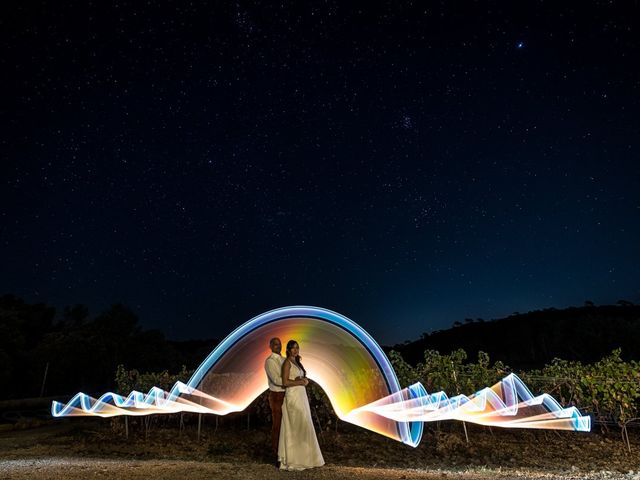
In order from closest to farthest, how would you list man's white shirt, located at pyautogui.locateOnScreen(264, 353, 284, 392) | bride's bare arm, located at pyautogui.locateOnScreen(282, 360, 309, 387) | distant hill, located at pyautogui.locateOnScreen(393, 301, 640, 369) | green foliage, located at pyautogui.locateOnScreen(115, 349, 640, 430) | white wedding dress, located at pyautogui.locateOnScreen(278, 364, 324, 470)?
white wedding dress, located at pyautogui.locateOnScreen(278, 364, 324, 470), bride's bare arm, located at pyautogui.locateOnScreen(282, 360, 309, 387), man's white shirt, located at pyautogui.locateOnScreen(264, 353, 284, 392), green foliage, located at pyautogui.locateOnScreen(115, 349, 640, 430), distant hill, located at pyautogui.locateOnScreen(393, 301, 640, 369)

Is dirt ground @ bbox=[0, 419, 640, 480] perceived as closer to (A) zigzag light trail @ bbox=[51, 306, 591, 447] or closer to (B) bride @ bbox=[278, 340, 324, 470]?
(B) bride @ bbox=[278, 340, 324, 470]

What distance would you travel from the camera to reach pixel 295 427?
7773 millimetres

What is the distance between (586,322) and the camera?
36219mm

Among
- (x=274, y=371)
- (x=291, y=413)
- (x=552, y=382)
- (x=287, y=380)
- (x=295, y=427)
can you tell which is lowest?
(x=295, y=427)

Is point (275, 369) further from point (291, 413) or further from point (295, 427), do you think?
point (295, 427)

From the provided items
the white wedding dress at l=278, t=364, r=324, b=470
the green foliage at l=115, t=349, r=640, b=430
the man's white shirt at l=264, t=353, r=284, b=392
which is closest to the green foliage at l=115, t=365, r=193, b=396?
the green foliage at l=115, t=349, r=640, b=430

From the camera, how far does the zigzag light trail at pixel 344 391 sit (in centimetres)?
984

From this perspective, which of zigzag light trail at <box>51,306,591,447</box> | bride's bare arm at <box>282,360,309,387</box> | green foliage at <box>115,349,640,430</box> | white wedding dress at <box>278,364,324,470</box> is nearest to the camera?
white wedding dress at <box>278,364,324,470</box>

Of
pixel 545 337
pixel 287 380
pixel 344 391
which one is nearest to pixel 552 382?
pixel 344 391

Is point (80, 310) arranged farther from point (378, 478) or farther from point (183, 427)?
point (378, 478)

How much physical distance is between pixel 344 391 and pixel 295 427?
503 cm

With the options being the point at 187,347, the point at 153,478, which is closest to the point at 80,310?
the point at 187,347

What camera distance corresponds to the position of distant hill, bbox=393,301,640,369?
33.8 meters

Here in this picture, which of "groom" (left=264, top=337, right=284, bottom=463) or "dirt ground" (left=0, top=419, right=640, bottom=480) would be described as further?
"groom" (left=264, top=337, right=284, bottom=463)
